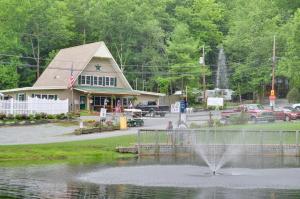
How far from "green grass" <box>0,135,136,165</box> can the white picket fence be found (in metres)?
20.2

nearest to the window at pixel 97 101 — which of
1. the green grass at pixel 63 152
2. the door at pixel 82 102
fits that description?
the door at pixel 82 102

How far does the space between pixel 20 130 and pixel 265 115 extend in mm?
25891

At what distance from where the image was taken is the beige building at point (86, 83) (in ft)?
269

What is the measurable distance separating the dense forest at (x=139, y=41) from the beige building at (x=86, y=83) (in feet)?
30.5

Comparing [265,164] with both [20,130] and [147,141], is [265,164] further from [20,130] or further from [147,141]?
[20,130]

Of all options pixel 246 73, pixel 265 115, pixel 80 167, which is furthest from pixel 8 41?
pixel 80 167

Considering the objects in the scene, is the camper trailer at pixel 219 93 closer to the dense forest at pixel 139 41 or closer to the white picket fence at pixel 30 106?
the dense forest at pixel 139 41

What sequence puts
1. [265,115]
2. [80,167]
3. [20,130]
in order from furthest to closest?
1. [265,115]
2. [20,130]
3. [80,167]

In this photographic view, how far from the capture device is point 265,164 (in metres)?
36.5

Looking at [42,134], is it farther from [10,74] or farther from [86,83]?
[10,74]

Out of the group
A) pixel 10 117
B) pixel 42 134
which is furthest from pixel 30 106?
pixel 42 134

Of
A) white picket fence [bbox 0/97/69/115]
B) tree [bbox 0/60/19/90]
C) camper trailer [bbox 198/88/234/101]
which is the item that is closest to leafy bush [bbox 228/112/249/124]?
white picket fence [bbox 0/97/69/115]

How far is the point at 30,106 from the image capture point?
209 feet

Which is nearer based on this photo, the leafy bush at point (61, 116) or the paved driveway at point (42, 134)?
the paved driveway at point (42, 134)
